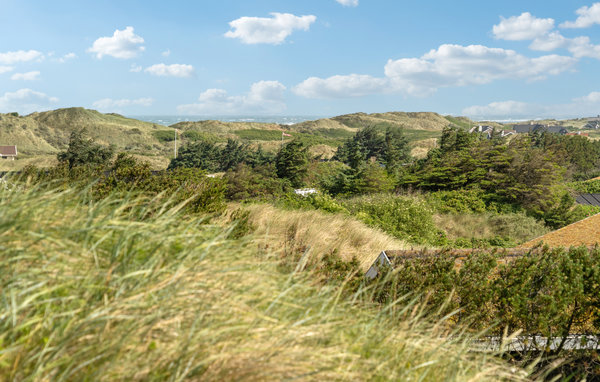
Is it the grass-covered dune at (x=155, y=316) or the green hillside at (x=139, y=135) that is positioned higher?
the green hillside at (x=139, y=135)

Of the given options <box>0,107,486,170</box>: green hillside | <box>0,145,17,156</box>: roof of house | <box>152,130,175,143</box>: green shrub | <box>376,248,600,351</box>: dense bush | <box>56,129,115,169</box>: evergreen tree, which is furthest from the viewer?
<box>152,130,175,143</box>: green shrub

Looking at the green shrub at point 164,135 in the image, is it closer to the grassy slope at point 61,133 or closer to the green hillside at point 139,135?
the green hillside at point 139,135

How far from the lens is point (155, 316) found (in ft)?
6.53

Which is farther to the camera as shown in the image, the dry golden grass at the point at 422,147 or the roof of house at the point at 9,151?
the dry golden grass at the point at 422,147

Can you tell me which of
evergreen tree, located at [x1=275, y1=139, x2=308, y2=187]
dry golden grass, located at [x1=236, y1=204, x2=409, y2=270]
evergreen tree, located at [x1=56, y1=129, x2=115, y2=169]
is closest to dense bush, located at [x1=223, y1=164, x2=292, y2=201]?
evergreen tree, located at [x1=275, y1=139, x2=308, y2=187]

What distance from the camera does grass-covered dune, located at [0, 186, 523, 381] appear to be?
1.85 m

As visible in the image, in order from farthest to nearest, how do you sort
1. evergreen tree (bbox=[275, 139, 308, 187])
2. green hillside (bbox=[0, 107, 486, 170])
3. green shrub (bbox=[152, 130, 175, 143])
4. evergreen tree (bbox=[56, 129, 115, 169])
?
green shrub (bbox=[152, 130, 175, 143])
green hillside (bbox=[0, 107, 486, 170])
evergreen tree (bbox=[56, 129, 115, 169])
evergreen tree (bbox=[275, 139, 308, 187])

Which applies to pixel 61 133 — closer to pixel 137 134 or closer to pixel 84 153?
pixel 137 134

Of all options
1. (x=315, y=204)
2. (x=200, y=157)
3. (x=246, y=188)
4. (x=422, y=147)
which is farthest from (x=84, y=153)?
(x=422, y=147)

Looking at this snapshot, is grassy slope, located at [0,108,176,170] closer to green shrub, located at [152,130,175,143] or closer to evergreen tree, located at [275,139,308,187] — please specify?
green shrub, located at [152,130,175,143]

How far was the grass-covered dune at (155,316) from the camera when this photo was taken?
1.85 m

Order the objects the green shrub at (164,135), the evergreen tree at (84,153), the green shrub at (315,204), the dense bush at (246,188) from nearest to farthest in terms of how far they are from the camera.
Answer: the green shrub at (315,204) → the dense bush at (246,188) → the evergreen tree at (84,153) → the green shrub at (164,135)

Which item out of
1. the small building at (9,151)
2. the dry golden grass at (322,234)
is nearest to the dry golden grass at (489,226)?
the dry golden grass at (322,234)

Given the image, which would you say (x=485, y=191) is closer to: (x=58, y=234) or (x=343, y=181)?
(x=343, y=181)
